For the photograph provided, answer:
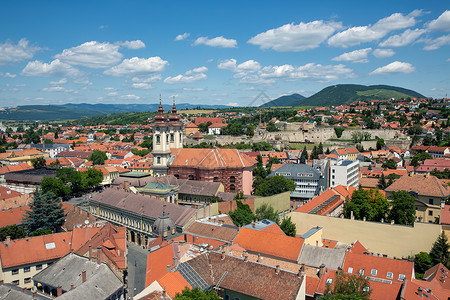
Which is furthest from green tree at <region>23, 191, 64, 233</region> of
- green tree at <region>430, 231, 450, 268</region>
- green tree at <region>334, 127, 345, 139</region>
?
green tree at <region>334, 127, 345, 139</region>

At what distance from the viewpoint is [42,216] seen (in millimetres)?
38875

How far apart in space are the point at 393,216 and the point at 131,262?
32.4 m

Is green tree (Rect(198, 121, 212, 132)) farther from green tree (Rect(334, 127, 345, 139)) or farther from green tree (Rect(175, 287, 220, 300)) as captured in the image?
green tree (Rect(175, 287, 220, 300))

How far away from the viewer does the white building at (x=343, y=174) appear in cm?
6059

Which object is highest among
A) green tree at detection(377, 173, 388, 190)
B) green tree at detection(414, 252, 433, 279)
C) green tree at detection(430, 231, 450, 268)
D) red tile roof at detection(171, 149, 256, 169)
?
red tile roof at detection(171, 149, 256, 169)

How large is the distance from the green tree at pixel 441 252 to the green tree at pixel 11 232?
133 feet

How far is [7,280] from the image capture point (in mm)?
28547

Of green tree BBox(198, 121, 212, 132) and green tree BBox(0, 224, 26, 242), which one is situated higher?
green tree BBox(198, 121, 212, 132)

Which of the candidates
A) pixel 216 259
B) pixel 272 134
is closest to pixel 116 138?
pixel 272 134

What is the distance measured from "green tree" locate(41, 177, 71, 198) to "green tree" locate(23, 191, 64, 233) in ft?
55.7

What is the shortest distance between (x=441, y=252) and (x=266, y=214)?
17.6 m

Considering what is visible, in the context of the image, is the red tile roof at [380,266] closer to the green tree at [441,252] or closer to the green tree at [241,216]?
the green tree at [441,252]

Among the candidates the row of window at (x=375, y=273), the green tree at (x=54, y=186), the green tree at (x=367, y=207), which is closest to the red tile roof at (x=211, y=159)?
the green tree at (x=367, y=207)

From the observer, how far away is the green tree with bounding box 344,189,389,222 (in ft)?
142
